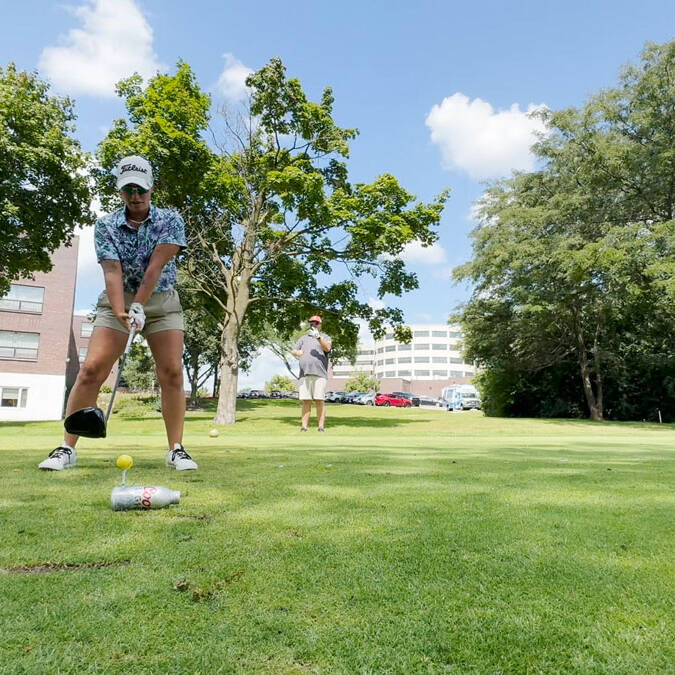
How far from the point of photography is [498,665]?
4.44ft

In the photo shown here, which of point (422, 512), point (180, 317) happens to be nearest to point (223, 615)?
point (422, 512)

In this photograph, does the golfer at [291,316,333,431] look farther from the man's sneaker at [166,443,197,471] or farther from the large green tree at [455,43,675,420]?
the large green tree at [455,43,675,420]

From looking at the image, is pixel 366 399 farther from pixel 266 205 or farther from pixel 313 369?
pixel 313 369

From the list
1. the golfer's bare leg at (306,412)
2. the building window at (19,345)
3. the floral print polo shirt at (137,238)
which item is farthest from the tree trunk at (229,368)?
the building window at (19,345)

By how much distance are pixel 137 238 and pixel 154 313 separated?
636 millimetres

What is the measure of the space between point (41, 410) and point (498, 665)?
4714 cm

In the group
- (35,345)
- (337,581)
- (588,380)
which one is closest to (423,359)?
(35,345)

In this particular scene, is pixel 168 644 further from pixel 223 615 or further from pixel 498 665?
pixel 498 665

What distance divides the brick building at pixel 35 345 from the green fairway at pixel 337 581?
4413cm

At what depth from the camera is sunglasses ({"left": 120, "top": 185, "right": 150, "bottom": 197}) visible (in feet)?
14.3

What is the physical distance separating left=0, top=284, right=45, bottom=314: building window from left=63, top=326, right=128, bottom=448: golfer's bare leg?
144 ft

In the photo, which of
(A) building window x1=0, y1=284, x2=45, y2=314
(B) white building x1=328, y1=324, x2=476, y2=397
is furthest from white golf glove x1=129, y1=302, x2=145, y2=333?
(B) white building x1=328, y1=324, x2=476, y2=397

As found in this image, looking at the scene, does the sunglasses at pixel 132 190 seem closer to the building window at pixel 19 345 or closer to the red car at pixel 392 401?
the building window at pixel 19 345

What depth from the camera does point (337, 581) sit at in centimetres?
186
